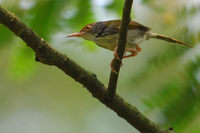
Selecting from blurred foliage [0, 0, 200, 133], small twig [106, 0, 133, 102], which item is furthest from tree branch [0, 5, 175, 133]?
blurred foliage [0, 0, 200, 133]

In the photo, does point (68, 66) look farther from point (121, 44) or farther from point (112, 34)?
point (112, 34)

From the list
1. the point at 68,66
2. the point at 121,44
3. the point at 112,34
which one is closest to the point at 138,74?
the point at 112,34

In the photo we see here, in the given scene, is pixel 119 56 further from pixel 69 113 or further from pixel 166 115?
pixel 69 113

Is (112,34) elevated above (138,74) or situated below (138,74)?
above

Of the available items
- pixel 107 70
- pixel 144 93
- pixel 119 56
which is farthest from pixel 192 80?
pixel 107 70

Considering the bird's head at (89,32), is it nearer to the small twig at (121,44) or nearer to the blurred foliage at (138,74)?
the blurred foliage at (138,74)

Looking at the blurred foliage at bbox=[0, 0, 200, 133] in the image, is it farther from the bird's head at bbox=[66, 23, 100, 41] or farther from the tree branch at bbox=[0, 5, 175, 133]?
the tree branch at bbox=[0, 5, 175, 133]
